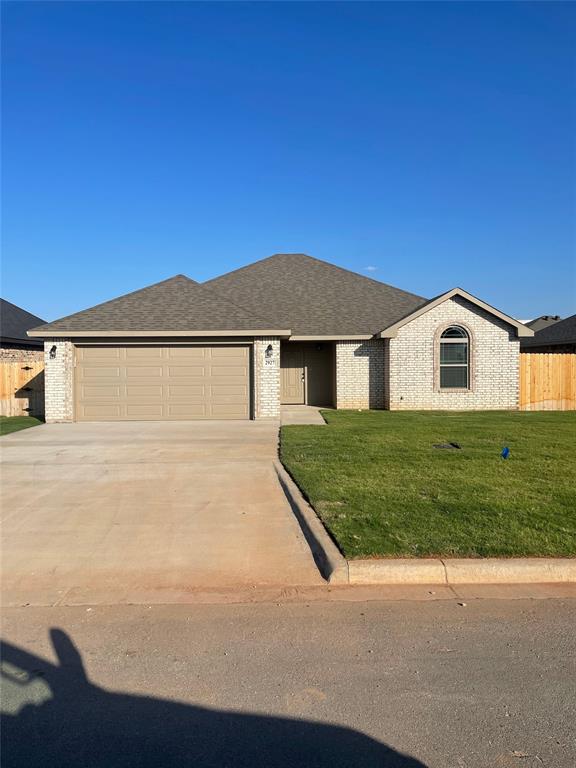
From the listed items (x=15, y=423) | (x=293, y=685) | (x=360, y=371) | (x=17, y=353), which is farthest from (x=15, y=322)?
(x=293, y=685)

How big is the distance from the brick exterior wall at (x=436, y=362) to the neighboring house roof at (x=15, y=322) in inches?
596

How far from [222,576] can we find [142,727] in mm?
2216

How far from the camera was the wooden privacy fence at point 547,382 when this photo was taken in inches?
839

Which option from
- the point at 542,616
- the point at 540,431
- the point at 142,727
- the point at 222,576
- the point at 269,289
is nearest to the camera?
the point at 142,727

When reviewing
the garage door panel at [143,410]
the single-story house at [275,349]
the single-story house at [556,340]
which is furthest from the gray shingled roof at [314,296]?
the single-story house at [556,340]

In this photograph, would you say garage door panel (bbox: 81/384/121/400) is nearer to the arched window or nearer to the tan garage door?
the tan garage door

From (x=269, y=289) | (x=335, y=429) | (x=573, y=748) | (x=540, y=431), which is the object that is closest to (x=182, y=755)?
(x=573, y=748)

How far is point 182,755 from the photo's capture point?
2.92m

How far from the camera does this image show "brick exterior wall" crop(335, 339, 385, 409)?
70.1ft

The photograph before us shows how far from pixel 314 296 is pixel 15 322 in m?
14.2

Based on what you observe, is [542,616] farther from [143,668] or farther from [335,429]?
[335,429]

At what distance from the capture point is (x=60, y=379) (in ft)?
57.6

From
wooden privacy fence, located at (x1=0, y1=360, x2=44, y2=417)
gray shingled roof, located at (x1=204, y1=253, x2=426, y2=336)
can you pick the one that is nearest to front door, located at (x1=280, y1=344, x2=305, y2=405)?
gray shingled roof, located at (x1=204, y1=253, x2=426, y2=336)

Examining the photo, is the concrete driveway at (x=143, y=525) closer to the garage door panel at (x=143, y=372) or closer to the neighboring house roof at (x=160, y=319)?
the garage door panel at (x=143, y=372)
